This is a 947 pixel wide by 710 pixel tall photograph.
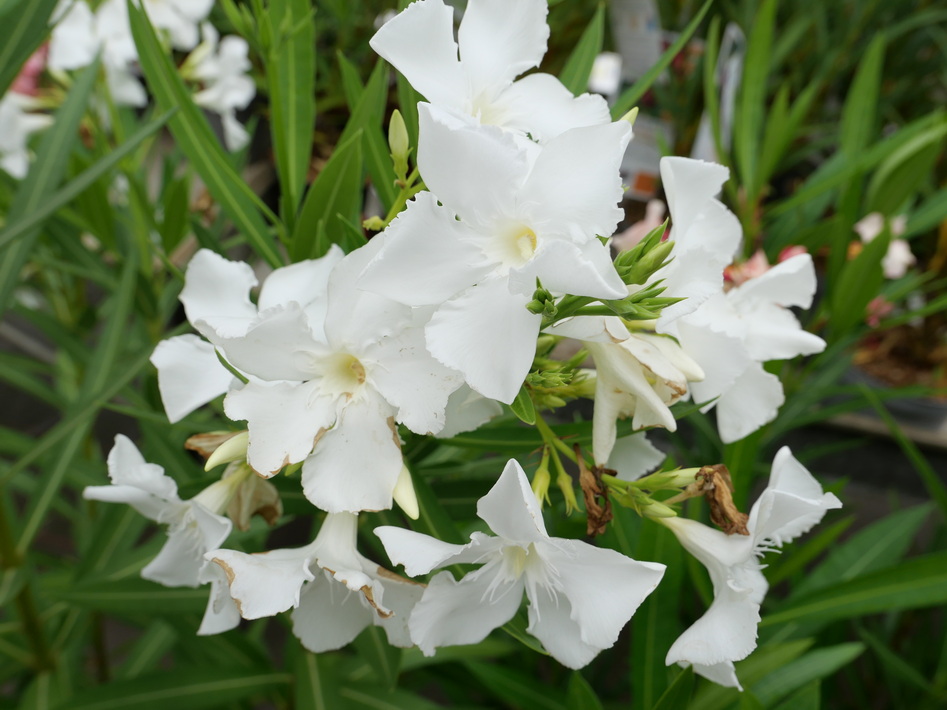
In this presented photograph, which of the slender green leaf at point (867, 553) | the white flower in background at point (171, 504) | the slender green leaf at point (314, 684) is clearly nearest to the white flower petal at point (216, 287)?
the white flower in background at point (171, 504)

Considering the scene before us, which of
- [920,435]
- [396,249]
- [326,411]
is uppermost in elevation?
[396,249]

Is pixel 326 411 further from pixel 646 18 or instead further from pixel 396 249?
pixel 646 18

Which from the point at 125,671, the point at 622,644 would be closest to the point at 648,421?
the point at 125,671

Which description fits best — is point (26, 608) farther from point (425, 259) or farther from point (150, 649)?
point (425, 259)

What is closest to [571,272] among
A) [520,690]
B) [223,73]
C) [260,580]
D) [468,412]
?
[468,412]

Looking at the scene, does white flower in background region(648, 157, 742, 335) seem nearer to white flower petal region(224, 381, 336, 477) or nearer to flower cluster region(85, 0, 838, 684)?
flower cluster region(85, 0, 838, 684)

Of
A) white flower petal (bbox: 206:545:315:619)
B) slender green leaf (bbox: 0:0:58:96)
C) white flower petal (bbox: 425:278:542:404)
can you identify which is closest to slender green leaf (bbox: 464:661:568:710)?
white flower petal (bbox: 206:545:315:619)
